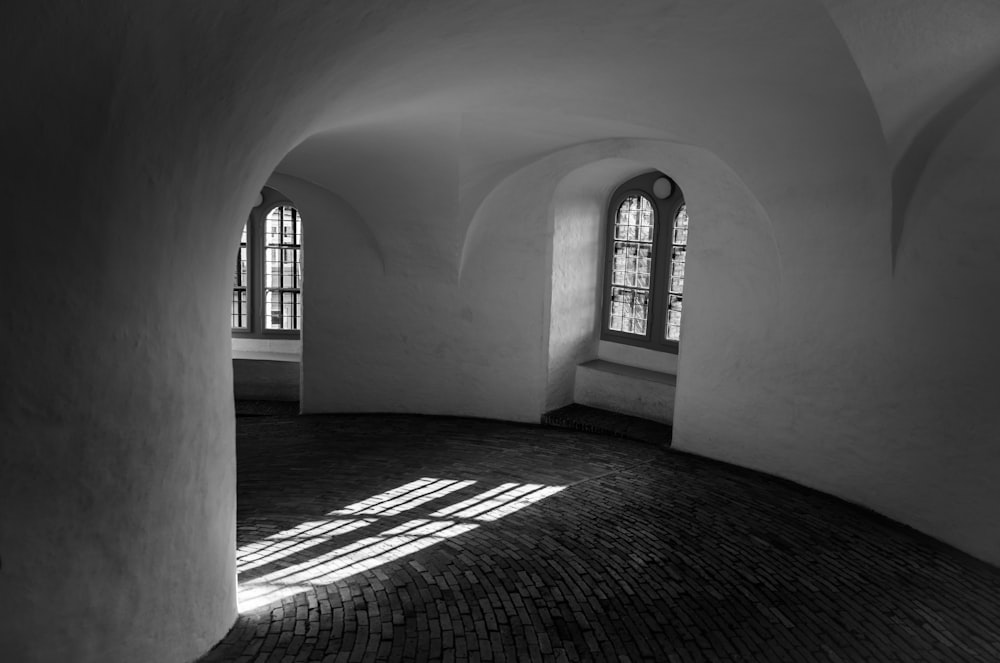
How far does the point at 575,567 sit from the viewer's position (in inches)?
308

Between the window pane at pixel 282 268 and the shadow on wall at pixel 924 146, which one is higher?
the shadow on wall at pixel 924 146

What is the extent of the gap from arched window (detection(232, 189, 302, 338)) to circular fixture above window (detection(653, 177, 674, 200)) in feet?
20.4

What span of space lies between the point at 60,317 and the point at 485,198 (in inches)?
323

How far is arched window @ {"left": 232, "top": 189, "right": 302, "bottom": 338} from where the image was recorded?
14.8 meters

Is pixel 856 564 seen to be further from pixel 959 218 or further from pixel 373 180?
pixel 373 180

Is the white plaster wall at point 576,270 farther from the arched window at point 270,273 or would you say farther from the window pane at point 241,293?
the window pane at point 241,293

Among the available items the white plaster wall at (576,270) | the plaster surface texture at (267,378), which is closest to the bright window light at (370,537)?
the white plaster wall at (576,270)

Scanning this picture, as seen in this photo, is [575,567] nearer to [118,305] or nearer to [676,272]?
[118,305]

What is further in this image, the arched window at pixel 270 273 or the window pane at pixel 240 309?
the window pane at pixel 240 309

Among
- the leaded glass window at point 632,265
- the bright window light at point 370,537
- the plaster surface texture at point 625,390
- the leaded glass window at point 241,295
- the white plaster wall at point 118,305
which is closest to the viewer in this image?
the white plaster wall at point 118,305

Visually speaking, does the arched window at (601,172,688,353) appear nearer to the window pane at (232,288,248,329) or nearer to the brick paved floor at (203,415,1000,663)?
the brick paved floor at (203,415,1000,663)

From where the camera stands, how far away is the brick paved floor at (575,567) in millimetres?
6512

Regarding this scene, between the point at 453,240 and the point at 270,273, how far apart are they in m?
4.11

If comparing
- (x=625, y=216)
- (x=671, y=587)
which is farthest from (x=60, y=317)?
(x=625, y=216)
